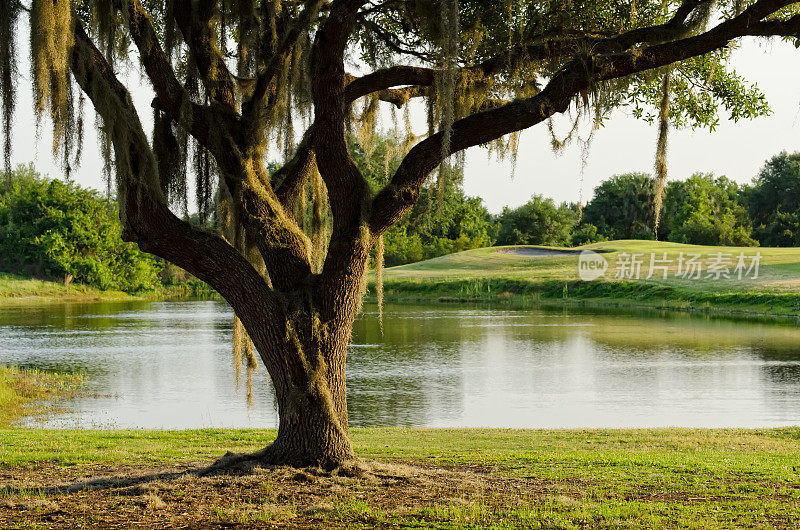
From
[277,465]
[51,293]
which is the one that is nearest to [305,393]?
[277,465]

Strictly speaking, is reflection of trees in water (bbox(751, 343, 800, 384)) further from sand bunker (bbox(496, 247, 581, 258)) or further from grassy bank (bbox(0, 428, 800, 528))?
sand bunker (bbox(496, 247, 581, 258))

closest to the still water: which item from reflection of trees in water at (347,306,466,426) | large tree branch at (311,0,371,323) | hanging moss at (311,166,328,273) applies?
reflection of trees in water at (347,306,466,426)

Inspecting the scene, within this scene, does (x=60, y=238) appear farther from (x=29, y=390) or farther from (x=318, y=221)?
(x=318, y=221)

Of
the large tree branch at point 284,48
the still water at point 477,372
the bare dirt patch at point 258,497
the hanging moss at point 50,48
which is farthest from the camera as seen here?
the still water at point 477,372

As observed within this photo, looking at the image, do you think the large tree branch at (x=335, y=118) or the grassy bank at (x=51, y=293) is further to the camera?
the grassy bank at (x=51, y=293)

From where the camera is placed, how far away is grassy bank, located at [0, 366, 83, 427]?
43.4 ft

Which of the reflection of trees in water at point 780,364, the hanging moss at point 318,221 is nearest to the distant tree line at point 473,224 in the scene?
the reflection of trees in water at point 780,364

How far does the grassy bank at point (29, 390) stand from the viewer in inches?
521

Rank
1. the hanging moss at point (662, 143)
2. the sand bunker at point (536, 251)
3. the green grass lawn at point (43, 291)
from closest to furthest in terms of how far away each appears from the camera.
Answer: the hanging moss at point (662, 143)
the green grass lawn at point (43, 291)
the sand bunker at point (536, 251)

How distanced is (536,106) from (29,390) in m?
13.0

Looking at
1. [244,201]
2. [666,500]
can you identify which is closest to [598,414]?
[666,500]

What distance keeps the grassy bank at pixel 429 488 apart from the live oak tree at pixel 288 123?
0.71 m

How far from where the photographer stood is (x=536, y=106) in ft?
19.8

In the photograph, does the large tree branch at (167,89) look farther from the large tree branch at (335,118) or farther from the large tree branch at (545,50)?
the large tree branch at (545,50)
